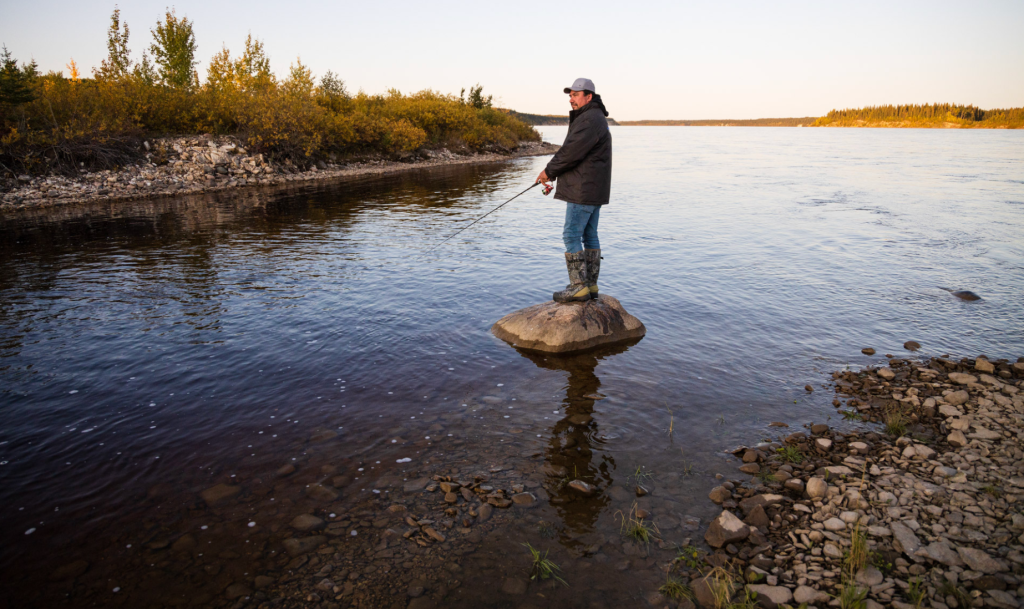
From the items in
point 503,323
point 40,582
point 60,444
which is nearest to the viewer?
point 40,582

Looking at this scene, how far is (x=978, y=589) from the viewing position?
3.48 m

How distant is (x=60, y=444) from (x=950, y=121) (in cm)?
24525

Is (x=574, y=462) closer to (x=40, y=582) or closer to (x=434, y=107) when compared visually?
(x=40, y=582)

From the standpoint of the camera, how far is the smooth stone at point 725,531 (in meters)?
4.25

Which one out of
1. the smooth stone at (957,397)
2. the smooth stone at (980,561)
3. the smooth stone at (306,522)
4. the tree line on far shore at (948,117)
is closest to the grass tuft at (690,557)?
the smooth stone at (980,561)

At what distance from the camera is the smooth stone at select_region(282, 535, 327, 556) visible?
167 inches

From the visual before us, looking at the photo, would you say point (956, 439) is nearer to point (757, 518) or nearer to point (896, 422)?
point (896, 422)

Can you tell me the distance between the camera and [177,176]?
30766mm

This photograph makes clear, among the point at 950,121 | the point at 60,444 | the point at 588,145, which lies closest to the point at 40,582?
the point at 60,444

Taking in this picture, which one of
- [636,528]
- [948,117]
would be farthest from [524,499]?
[948,117]

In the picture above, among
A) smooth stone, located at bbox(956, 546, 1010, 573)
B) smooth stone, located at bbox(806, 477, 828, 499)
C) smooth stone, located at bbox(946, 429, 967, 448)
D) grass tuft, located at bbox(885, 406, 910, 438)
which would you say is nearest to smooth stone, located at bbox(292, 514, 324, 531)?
smooth stone, located at bbox(806, 477, 828, 499)

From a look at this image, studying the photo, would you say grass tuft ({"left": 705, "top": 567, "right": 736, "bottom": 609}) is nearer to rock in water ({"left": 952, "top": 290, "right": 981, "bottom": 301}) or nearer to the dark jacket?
the dark jacket

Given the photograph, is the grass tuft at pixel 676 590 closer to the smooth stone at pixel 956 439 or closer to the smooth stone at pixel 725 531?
the smooth stone at pixel 725 531

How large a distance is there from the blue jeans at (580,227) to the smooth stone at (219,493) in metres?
5.67
